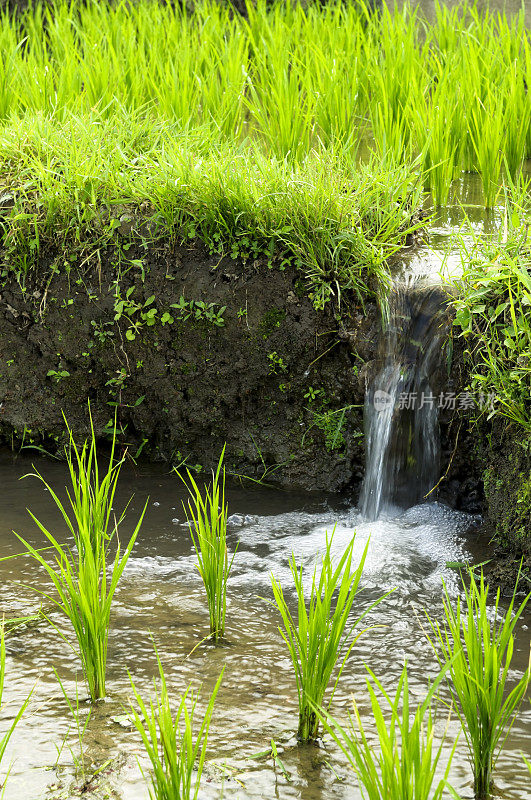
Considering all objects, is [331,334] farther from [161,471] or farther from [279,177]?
[161,471]

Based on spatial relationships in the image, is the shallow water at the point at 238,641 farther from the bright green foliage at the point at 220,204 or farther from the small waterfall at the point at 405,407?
the bright green foliage at the point at 220,204

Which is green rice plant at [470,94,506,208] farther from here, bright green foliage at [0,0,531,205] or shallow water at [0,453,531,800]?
shallow water at [0,453,531,800]

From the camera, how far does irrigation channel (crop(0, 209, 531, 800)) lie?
195 cm

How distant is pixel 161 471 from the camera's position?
3.72m

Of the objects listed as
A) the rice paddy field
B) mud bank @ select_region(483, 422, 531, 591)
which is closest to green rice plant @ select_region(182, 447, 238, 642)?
the rice paddy field

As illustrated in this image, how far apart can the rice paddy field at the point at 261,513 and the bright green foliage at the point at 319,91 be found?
0.02 meters

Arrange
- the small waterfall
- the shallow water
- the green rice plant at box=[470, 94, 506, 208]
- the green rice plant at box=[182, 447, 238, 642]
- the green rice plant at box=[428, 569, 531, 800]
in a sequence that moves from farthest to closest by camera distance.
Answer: the green rice plant at box=[470, 94, 506, 208]
the small waterfall
the green rice plant at box=[182, 447, 238, 642]
the shallow water
the green rice plant at box=[428, 569, 531, 800]

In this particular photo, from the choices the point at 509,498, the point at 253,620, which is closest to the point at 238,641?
the point at 253,620

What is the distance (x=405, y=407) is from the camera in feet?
10.9

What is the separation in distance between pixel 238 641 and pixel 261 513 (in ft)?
3.04

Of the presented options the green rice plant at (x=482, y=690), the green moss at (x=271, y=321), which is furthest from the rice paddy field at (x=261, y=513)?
the green moss at (x=271, y=321)

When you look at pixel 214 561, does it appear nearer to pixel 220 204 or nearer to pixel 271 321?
pixel 271 321

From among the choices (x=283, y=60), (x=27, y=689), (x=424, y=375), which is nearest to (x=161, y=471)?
(x=424, y=375)

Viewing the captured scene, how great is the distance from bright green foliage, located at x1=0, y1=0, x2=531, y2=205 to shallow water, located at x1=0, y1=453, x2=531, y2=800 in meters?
1.62
